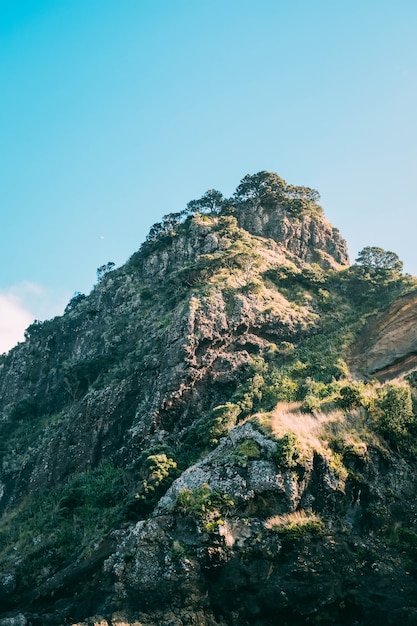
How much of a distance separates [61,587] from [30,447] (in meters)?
27.8

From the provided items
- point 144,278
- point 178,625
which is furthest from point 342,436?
point 144,278

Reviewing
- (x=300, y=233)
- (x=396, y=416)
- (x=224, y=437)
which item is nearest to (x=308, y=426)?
(x=396, y=416)

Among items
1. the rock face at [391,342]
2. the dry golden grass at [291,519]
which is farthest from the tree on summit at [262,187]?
the dry golden grass at [291,519]

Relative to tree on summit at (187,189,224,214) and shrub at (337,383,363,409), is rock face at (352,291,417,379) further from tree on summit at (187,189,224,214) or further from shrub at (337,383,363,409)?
Answer: tree on summit at (187,189,224,214)

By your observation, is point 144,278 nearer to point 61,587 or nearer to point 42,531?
point 42,531

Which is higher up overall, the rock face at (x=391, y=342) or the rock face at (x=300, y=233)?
the rock face at (x=300, y=233)

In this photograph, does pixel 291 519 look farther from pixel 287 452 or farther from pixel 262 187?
pixel 262 187

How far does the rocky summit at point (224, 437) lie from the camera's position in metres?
21.8

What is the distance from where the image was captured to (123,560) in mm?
23719

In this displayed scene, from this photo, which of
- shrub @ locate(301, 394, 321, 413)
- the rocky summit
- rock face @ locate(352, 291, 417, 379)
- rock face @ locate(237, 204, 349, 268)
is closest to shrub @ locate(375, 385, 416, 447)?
the rocky summit

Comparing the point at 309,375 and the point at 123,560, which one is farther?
the point at 309,375

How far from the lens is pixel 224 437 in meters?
33.2

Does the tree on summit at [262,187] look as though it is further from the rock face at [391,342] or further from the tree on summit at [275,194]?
the rock face at [391,342]

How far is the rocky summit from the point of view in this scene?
21.8 meters
